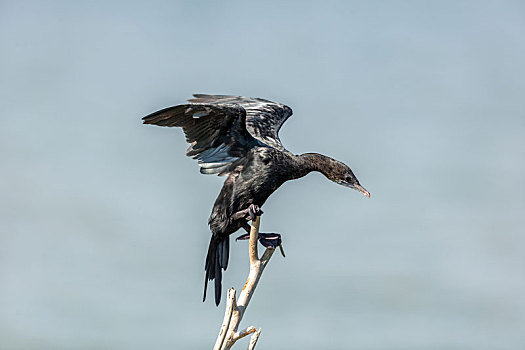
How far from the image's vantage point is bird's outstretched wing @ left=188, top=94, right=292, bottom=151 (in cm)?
1061

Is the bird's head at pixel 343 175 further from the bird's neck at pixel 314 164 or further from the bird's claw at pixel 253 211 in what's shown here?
the bird's claw at pixel 253 211

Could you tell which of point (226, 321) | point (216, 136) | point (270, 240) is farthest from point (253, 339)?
point (216, 136)

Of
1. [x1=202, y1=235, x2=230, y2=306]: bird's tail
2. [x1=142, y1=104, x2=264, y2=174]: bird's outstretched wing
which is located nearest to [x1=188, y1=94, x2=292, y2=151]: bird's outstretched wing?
[x1=142, y1=104, x2=264, y2=174]: bird's outstretched wing

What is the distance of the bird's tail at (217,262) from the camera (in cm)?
984

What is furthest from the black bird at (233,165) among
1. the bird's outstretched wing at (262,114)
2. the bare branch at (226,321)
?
the bare branch at (226,321)

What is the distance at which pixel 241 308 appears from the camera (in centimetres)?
887

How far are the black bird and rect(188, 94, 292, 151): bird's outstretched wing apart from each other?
390 millimetres

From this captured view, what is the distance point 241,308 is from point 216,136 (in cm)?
213

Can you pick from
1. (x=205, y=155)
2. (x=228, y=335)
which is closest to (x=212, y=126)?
(x=205, y=155)

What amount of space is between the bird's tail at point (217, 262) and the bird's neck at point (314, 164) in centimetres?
120

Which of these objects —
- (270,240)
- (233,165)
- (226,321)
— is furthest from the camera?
(233,165)

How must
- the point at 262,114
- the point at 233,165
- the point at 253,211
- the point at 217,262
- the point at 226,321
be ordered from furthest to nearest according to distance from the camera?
the point at 262,114
the point at 217,262
the point at 233,165
the point at 253,211
the point at 226,321

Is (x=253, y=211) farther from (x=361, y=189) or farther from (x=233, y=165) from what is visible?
(x=361, y=189)

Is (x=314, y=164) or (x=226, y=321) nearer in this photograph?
(x=226, y=321)
